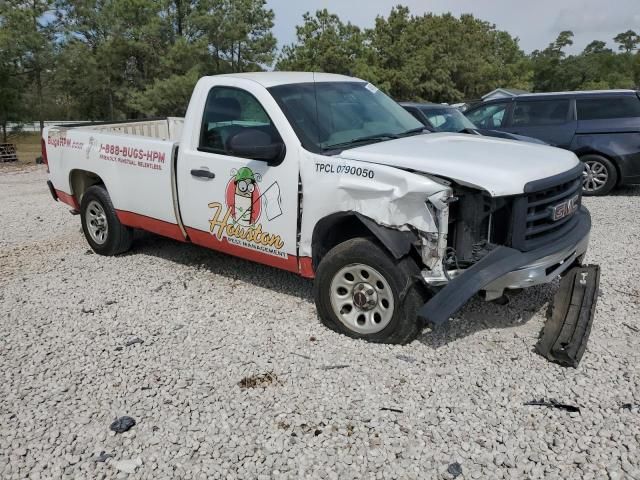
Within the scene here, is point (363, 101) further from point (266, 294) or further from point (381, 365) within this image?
point (381, 365)

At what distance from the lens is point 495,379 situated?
11.9 ft

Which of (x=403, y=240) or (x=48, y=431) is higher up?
(x=403, y=240)

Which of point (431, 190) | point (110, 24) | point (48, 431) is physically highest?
point (110, 24)

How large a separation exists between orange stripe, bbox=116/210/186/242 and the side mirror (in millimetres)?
1457

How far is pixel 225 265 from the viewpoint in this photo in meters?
6.06

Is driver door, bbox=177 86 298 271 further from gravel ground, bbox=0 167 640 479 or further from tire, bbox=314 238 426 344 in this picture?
gravel ground, bbox=0 167 640 479

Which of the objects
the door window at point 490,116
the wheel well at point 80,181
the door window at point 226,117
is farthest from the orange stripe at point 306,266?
the door window at point 490,116

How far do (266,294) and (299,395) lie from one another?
1.77 meters

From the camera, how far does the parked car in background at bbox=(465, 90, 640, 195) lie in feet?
31.1

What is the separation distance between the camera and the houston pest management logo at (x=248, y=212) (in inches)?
176

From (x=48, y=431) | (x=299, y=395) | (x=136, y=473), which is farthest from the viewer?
A: (x=299, y=395)

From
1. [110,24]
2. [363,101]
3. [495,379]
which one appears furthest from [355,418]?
[110,24]

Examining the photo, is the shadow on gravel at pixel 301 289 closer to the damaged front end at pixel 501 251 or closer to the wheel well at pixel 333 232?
the damaged front end at pixel 501 251

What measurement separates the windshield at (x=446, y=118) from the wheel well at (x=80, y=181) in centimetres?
549
